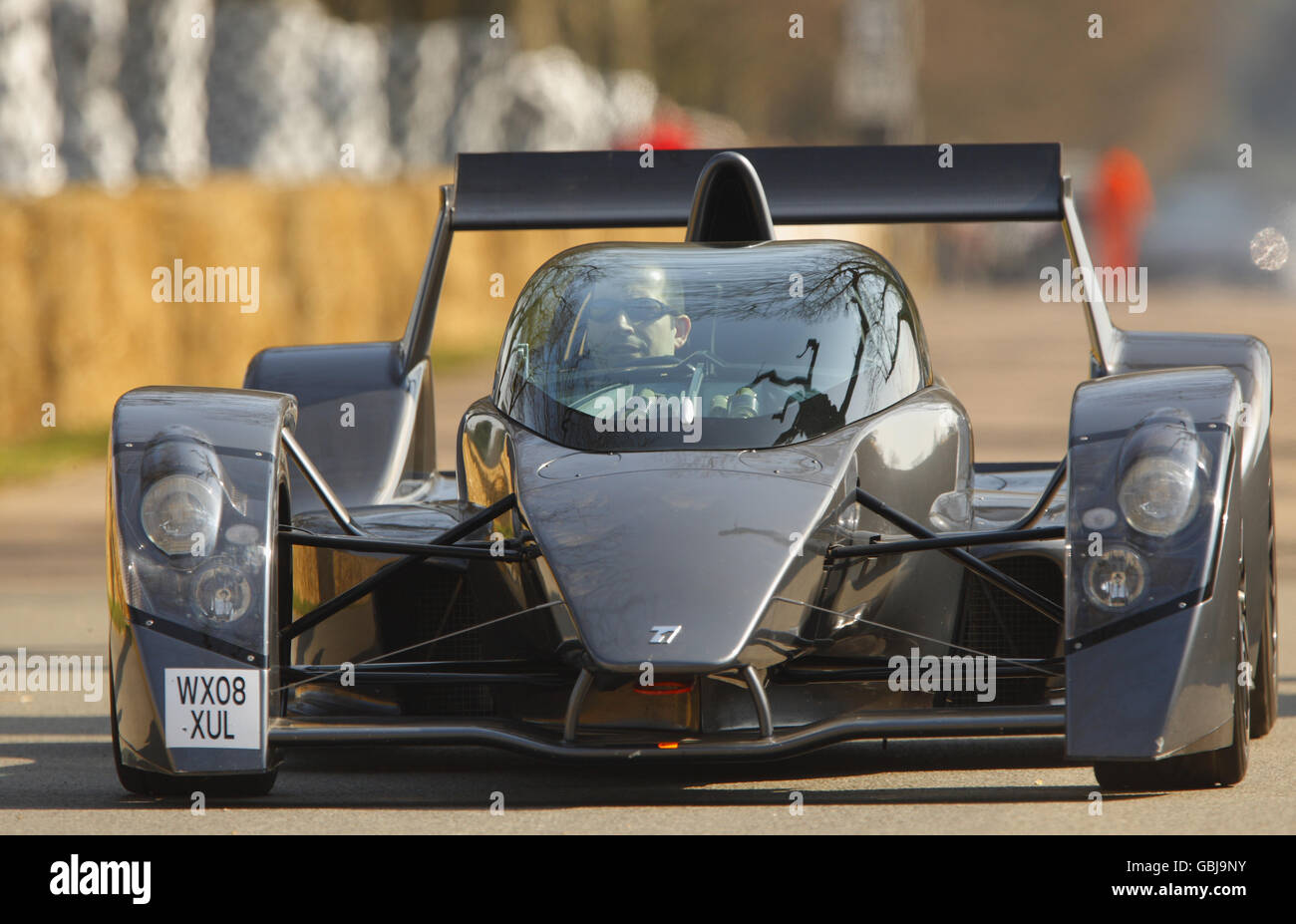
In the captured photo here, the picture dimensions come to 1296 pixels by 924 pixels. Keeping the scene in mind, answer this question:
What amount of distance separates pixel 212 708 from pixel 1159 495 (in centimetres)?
243

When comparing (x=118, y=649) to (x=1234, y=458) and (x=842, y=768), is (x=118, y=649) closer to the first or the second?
(x=842, y=768)

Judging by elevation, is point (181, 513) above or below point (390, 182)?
below

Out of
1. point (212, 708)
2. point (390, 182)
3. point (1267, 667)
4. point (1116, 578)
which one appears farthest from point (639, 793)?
point (390, 182)

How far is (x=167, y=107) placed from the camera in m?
36.6

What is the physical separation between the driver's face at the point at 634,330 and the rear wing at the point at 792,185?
116 centimetres

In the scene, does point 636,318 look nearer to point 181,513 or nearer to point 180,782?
point 181,513

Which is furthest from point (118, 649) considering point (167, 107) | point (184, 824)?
point (167, 107)

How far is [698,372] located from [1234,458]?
1553 mm

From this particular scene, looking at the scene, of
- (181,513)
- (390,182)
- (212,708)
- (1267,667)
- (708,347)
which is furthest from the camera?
(390,182)

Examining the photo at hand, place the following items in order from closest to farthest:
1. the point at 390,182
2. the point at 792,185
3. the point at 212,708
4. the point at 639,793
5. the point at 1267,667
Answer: the point at 212,708 → the point at 639,793 → the point at 1267,667 → the point at 792,185 → the point at 390,182

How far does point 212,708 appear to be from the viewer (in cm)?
506

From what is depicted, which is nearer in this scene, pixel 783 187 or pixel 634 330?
pixel 634 330

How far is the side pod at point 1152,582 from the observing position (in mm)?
4855
